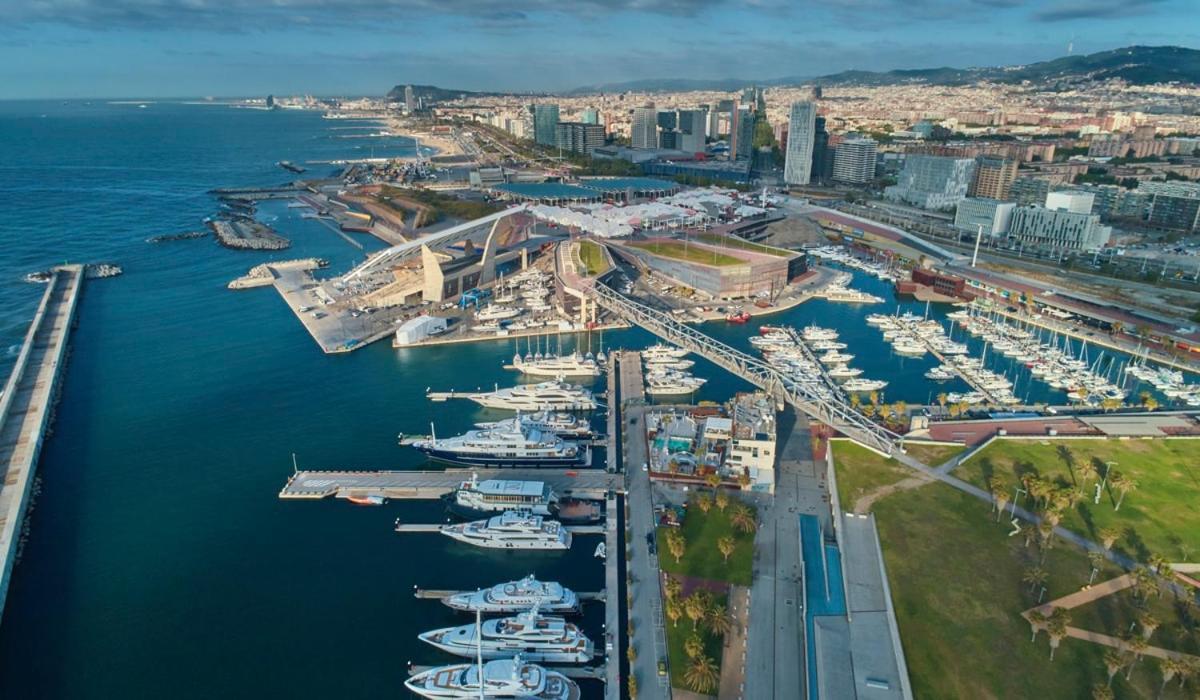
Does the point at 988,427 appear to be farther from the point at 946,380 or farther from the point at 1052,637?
the point at 1052,637

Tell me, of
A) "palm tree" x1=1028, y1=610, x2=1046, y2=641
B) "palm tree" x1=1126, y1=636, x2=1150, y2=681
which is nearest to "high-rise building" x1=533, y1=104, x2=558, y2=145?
"palm tree" x1=1028, y1=610, x2=1046, y2=641

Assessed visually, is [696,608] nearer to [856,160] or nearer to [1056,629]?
[1056,629]

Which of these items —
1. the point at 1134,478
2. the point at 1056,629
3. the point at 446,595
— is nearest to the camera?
the point at 1056,629

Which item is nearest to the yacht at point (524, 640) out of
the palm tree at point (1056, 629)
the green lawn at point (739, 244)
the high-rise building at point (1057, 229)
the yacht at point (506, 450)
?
the yacht at point (506, 450)

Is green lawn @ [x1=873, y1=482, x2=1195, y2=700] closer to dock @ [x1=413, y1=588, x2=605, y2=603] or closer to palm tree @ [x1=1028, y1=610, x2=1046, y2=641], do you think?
palm tree @ [x1=1028, y1=610, x2=1046, y2=641]

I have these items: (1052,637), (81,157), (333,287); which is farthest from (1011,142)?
(81,157)

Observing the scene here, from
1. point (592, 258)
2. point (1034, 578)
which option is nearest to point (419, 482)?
point (1034, 578)
